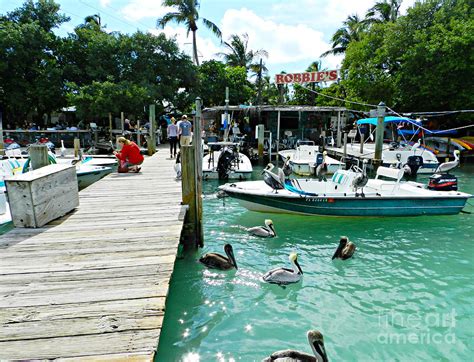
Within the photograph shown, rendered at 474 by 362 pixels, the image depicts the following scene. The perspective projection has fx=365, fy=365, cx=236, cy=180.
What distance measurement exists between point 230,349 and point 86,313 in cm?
212

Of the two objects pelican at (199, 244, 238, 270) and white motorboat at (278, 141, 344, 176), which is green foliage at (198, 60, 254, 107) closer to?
white motorboat at (278, 141, 344, 176)

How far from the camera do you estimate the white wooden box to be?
5059 mm

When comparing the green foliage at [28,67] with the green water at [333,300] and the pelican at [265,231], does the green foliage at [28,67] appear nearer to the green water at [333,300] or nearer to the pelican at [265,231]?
the green water at [333,300]

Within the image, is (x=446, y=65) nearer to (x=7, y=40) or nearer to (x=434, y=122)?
(x=434, y=122)

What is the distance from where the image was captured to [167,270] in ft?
13.5

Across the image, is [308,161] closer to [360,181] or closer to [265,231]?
[360,181]

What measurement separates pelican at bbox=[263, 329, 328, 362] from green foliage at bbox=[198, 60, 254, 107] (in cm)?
2479

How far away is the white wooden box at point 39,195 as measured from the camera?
506cm

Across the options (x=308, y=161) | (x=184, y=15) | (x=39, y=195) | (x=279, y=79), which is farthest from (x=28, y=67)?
(x=39, y=195)

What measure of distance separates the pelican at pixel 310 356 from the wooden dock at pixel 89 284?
1.54 metres

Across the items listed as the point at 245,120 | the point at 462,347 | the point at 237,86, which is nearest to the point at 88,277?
the point at 462,347

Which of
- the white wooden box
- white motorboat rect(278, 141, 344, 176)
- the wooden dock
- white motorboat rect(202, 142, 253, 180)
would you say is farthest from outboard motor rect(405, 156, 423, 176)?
the white wooden box

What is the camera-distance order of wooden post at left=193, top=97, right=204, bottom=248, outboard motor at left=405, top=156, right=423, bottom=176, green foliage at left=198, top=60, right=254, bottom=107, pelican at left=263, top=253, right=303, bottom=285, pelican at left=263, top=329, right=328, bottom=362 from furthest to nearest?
Answer: green foliage at left=198, top=60, right=254, bottom=107
outboard motor at left=405, top=156, right=423, bottom=176
wooden post at left=193, top=97, right=204, bottom=248
pelican at left=263, top=253, right=303, bottom=285
pelican at left=263, top=329, right=328, bottom=362

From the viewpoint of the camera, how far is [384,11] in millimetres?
30875
